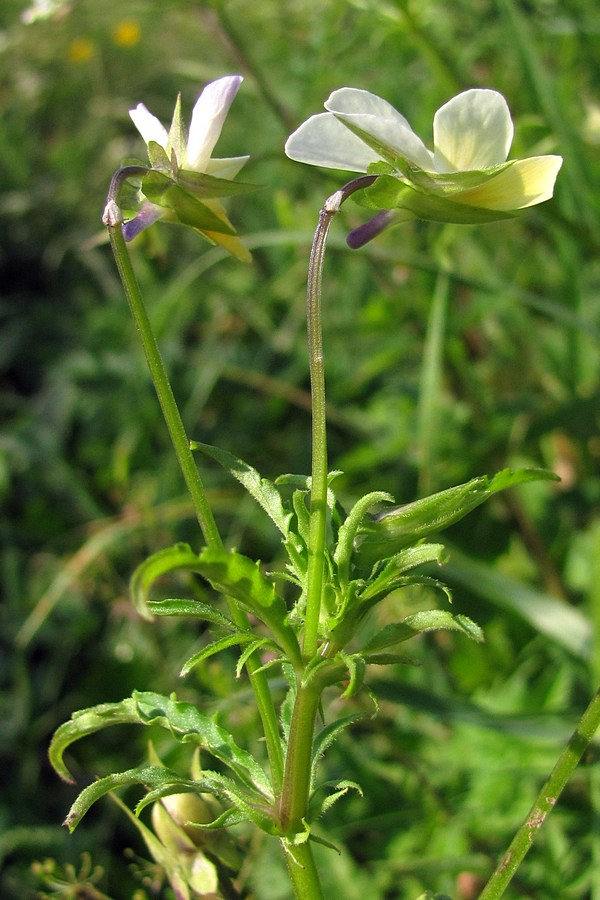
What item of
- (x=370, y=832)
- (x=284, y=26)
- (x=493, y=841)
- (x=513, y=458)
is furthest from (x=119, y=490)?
(x=284, y=26)

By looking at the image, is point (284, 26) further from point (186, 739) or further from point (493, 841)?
point (186, 739)

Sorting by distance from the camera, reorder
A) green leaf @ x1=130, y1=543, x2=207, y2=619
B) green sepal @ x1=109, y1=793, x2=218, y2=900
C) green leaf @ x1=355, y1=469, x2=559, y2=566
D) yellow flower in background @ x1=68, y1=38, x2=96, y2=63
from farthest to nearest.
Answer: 1. yellow flower in background @ x1=68, y1=38, x2=96, y2=63
2. green sepal @ x1=109, y1=793, x2=218, y2=900
3. green leaf @ x1=355, y1=469, x2=559, y2=566
4. green leaf @ x1=130, y1=543, x2=207, y2=619

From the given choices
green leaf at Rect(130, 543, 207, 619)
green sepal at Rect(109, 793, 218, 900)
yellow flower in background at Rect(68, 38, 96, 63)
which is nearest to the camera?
green leaf at Rect(130, 543, 207, 619)

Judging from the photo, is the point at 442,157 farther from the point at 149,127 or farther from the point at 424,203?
the point at 149,127

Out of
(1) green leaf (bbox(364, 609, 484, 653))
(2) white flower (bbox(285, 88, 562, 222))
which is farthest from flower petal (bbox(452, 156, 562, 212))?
(1) green leaf (bbox(364, 609, 484, 653))

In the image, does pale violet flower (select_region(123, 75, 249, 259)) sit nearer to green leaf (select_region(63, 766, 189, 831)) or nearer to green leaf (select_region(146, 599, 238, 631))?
green leaf (select_region(146, 599, 238, 631))

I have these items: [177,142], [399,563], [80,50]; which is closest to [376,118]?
[177,142]
